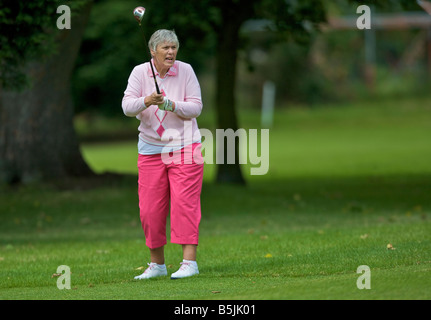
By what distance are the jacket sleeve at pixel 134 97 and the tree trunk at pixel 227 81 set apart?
13014 millimetres

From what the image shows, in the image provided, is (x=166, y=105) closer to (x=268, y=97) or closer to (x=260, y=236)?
(x=260, y=236)

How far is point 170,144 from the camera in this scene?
8.70 meters

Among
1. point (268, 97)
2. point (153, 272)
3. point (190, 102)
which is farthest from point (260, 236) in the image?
point (268, 97)

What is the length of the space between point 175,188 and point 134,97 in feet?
3.20

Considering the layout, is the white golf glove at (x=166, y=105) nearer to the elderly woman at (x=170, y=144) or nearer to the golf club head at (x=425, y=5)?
the elderly woman at (x=170, y=144)

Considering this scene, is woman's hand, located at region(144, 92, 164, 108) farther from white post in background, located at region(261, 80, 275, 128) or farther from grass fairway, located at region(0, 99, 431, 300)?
white post in background, located at region(261, 80, 275, 128)

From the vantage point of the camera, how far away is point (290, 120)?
187 ft

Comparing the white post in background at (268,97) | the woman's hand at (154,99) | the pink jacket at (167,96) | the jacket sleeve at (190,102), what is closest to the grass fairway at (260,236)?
the pink jacket at (167,96)

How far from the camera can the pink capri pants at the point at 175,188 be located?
873 cm

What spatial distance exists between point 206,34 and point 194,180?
50.0 feet

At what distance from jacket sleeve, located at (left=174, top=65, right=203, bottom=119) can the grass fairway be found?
161 cm
